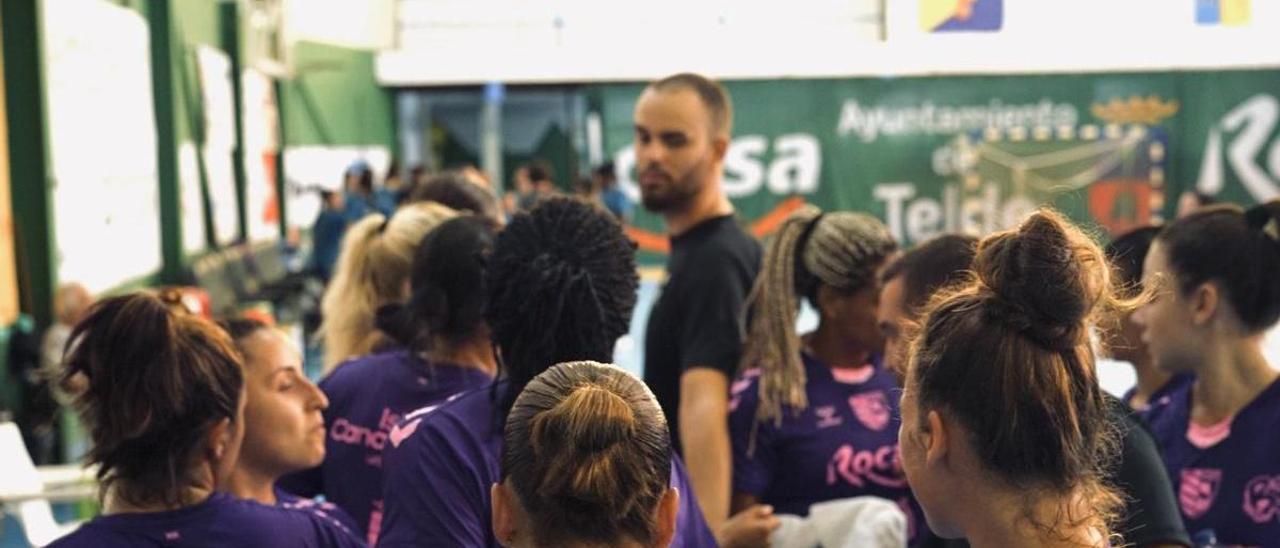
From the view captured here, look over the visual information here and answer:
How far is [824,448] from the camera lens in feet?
9.35

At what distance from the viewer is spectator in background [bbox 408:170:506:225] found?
3955 millimetres

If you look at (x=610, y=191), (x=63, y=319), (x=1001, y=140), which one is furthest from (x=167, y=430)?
(x=1001, y=140)

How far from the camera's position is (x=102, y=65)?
9.76 m

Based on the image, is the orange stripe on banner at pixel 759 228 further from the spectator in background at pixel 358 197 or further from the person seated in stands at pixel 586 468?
the person seated in stands at pixel 586 468

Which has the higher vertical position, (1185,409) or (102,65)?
(102,65)

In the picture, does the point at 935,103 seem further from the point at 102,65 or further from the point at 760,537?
the point at 760,537

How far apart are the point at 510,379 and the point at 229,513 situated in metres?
0.47

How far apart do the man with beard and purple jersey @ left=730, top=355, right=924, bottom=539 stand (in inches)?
2.9

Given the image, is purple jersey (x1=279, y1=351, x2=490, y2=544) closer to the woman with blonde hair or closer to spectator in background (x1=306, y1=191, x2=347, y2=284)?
the woman with blonde hair

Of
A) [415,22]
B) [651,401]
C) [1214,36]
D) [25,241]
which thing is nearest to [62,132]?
[25,241]

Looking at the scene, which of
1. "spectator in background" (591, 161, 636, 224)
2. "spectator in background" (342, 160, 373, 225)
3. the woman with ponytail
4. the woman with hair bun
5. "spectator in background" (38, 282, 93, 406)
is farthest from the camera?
"spectator in background" (591, 161, 636, 224)

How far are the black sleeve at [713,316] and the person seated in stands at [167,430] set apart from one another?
113cm

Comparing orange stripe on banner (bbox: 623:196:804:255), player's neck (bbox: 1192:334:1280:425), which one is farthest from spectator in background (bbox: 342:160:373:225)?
player's neck (bbox: 1192:334:1280:425)

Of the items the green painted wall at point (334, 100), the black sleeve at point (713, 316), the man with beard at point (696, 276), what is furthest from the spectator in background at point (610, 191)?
the black sleeve at point (713, 316)
